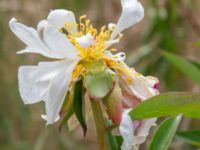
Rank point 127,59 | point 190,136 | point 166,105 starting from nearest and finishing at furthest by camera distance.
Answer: point 166,105 → point 190,136 → point 127,59

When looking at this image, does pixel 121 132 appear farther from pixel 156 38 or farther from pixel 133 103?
pixel 156 38

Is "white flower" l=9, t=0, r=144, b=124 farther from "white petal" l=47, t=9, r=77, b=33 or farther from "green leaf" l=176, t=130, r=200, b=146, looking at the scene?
"green leaf" l=176, t=130, r=200, b=146

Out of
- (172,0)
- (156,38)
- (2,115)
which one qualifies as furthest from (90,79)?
(2,115)

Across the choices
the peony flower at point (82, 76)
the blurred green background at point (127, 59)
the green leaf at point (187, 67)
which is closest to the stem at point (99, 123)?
the peony flower at point (82, 76)

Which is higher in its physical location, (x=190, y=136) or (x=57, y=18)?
(x=57, y=18)

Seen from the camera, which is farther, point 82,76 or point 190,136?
point 190,136

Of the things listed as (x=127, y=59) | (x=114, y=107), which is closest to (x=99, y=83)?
(x=114, y=107)

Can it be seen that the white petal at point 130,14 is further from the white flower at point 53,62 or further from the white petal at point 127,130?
the white petal at point 127,130

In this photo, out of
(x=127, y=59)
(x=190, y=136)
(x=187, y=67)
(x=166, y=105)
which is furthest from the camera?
(x=127, y=59)

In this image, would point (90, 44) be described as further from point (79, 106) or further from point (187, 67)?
point (187, 67)
